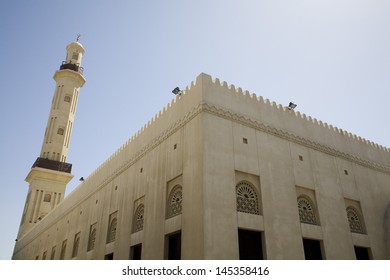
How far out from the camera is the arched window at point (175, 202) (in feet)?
32.3

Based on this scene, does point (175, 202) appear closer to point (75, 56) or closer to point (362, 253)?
point (362, 253)

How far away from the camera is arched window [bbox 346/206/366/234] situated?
39.7ft

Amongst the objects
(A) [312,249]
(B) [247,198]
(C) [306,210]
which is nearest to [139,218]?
(B) [247,198]

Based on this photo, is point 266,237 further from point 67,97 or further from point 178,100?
point 67,97

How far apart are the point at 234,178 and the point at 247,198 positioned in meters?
0.78

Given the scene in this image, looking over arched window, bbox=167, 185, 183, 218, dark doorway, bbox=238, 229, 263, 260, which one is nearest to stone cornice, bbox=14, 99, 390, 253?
arched window, bbox=167, 185, 183, 218

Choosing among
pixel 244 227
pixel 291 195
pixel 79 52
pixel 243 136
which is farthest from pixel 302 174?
pixel 79 52

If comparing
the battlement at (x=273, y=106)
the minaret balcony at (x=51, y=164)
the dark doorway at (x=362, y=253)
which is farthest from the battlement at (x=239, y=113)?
the minaret balcony at (x=51, y=164)

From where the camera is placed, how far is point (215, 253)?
317 inches

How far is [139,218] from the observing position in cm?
1177

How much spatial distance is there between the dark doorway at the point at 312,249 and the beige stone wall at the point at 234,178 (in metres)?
0.22

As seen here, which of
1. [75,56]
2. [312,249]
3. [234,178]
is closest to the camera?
[234,178]

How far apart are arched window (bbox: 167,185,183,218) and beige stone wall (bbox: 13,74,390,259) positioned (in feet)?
0.57

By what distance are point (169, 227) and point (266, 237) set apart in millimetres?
2814
